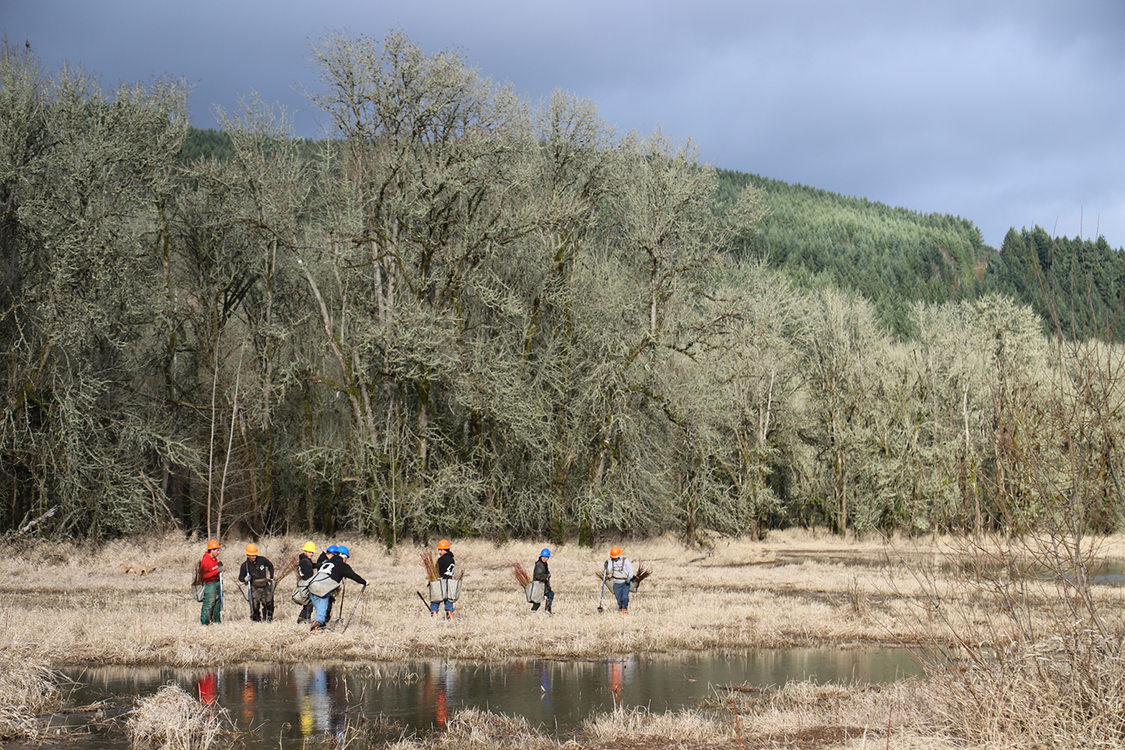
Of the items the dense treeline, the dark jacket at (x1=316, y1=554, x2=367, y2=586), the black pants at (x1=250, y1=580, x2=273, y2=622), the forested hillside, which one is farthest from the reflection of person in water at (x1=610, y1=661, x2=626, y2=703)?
the forested hillside

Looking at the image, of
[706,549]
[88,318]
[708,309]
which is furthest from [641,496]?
[88,318]

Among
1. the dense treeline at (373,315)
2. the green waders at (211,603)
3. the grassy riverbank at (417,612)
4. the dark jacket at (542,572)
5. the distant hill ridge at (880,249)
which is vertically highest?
the distant hill ridge at (880,249)

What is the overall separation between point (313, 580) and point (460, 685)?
456 cm

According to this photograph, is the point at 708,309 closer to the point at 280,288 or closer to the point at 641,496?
the point at 641,496

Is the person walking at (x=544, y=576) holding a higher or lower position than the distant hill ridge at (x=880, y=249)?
lower

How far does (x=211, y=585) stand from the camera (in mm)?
17844

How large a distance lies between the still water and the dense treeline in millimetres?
17956

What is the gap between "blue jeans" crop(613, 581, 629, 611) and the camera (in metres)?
19.4

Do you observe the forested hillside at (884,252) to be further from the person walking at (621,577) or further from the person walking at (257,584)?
the person walking at (257,584)

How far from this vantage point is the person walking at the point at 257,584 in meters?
18.2

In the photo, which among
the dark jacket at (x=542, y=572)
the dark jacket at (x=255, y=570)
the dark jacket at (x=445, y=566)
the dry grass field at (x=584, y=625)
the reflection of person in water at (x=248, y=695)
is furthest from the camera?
the dark jacket at (x=542, y=572)

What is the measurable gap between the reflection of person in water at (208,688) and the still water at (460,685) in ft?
0.08

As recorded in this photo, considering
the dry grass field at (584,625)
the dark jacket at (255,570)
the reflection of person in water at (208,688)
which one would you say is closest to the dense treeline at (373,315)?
Answer: the dry grass field at (584,625)

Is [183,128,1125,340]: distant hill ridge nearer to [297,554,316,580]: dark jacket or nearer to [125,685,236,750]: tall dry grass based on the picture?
[297,554,316,580]: dark jacket
